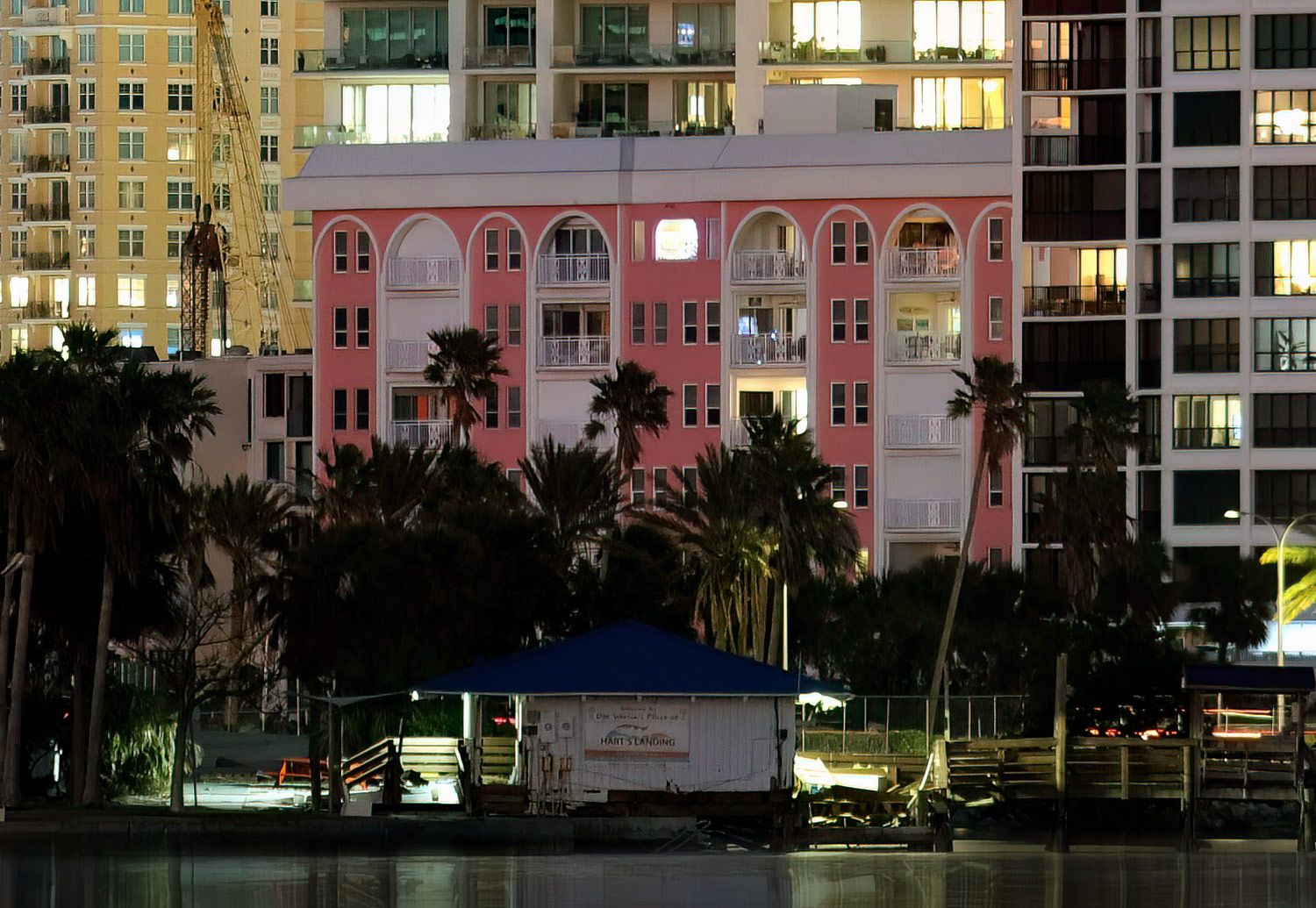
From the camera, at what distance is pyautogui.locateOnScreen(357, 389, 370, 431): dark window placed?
400 feet

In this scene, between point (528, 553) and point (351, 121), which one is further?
point (351, 121)

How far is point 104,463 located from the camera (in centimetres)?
6744

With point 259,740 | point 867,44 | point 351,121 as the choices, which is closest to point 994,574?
point 259,740

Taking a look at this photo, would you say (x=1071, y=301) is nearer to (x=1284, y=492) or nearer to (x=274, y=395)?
(x=1284, y=492)

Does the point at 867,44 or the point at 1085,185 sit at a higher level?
the point at 867,44

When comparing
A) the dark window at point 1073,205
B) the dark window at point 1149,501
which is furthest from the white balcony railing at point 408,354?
the dark window at point 1149,501

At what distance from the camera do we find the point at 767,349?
4678 inches

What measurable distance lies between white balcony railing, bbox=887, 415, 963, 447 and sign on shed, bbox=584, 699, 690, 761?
5294 cm

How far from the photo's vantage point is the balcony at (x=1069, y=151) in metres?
115

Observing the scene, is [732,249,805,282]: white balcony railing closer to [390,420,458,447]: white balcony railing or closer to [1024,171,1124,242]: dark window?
[1024,171,1124,242]: dark window

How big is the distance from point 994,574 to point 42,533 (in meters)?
43.3

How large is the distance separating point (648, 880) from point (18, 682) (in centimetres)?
1993

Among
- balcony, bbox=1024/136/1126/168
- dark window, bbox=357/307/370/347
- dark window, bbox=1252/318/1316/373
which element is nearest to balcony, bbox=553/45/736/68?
dark window, bbox=357/307/370/347

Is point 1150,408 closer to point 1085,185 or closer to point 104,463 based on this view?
point 1085,185
